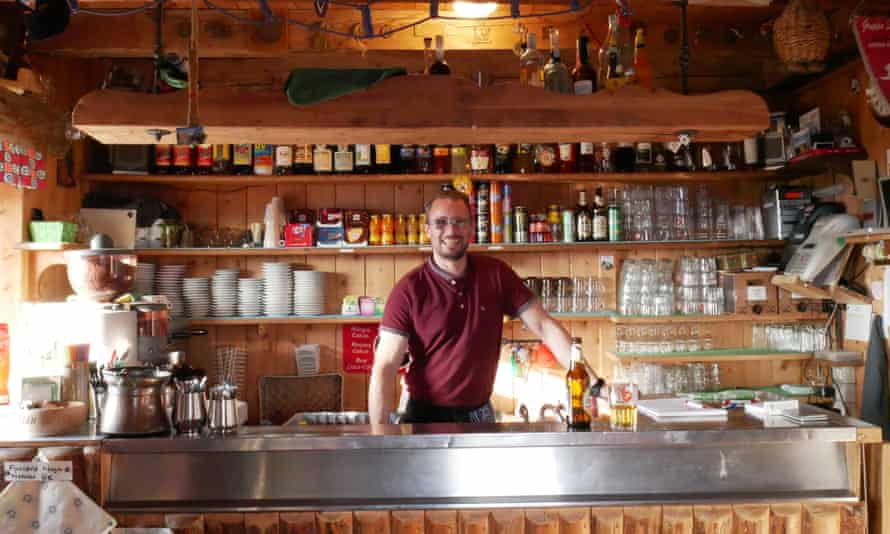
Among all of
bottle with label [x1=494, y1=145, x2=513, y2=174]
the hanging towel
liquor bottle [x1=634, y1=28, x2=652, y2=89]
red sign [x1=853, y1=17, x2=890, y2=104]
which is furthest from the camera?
bottle with label [x1=494, y1=145, x2=513, y2=174]

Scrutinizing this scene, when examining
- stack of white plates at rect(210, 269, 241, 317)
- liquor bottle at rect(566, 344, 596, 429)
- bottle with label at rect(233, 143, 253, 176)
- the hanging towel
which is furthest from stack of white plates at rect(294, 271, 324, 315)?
the hanging towel

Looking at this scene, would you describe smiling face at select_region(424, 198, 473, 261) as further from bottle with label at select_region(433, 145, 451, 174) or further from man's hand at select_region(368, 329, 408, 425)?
bottle with label at select_region(433, 145, 451, 174)

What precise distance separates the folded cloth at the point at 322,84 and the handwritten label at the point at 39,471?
4.88 ft

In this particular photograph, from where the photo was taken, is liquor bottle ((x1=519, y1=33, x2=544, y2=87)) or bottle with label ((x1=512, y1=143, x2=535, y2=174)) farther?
bottle with label ((x1=512, y1=143, x2=535, y2=174))

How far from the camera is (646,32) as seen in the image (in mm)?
4559

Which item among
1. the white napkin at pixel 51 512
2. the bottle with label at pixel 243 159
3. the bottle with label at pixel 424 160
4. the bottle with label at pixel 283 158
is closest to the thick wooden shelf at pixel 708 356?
the bottle with label at pixel 424 160

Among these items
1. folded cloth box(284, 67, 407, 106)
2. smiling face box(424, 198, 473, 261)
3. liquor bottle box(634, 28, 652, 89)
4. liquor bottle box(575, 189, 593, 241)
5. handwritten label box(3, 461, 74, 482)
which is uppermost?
liquor bottle box(634, 28, 652, 89)

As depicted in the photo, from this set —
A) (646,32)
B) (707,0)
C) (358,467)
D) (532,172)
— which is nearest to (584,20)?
(646,32)

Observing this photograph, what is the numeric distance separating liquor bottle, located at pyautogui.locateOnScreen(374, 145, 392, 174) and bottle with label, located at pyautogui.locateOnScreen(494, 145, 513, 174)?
0.69 meters

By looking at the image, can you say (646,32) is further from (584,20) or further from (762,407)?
(762,407)

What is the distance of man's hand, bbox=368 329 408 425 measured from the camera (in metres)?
3.02

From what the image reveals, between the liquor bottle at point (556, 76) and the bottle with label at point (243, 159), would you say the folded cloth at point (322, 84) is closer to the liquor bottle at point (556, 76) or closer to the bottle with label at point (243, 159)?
the liquor bottle at point (556, 76)

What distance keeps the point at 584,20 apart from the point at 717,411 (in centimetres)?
292

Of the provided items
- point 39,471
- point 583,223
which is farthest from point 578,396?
point 583,223
